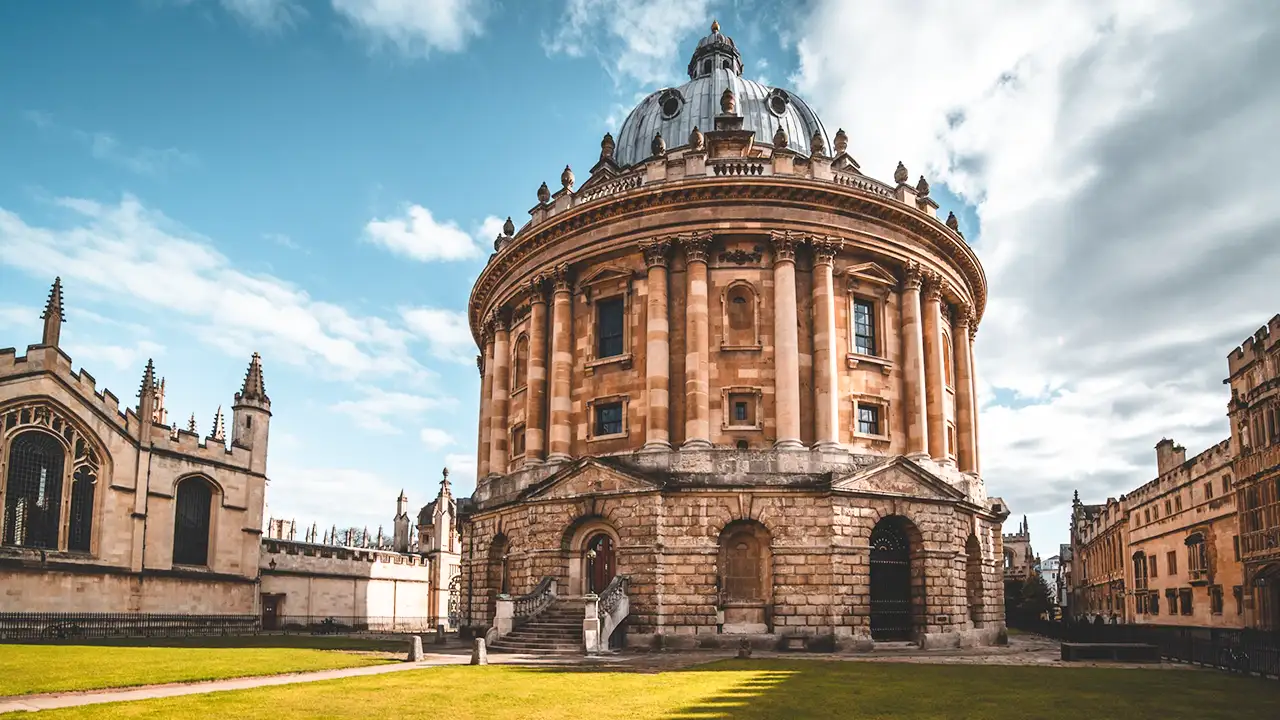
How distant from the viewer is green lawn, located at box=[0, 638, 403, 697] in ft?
62.2

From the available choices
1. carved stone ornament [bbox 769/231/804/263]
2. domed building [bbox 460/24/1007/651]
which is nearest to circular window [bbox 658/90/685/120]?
domed building [bbox 460/24/1007/651]

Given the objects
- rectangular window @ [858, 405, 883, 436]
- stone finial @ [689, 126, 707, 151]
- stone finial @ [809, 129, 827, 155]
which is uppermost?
stone finial @ [809, 129, 827, 155]

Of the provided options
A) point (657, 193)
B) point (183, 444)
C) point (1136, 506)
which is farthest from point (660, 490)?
point (1136, 506)

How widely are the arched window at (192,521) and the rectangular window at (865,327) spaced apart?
3320 centimetres

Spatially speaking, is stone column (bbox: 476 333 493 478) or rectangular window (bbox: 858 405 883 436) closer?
rectangular window (bbox: 858 405 883 436)

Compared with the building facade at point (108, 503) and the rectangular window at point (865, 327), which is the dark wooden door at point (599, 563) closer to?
the rectangular window at point (865, 327)

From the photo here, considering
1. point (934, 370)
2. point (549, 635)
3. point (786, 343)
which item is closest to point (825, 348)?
point (786, 343)

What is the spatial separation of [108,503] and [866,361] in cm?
3412

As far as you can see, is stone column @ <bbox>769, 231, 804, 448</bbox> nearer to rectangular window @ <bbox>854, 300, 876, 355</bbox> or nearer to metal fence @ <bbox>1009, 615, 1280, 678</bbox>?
rectangular window @ <bbox>854, 300, 876, 355</bbox>

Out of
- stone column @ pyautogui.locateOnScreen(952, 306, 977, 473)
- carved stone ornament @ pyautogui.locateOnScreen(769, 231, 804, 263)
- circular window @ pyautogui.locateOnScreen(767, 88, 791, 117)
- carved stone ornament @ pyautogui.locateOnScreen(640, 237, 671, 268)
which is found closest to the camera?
carved stone ornament @ pyautogui.locateOnScreen(769, 231, 804, 263)

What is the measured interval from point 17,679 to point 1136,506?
66493 mm

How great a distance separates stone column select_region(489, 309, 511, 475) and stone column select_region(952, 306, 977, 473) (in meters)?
20.4

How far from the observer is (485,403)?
4738 centimetres

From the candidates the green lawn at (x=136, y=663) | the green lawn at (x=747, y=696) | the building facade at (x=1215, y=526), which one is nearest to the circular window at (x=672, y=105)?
the building facade at (x=1215, y=526)
